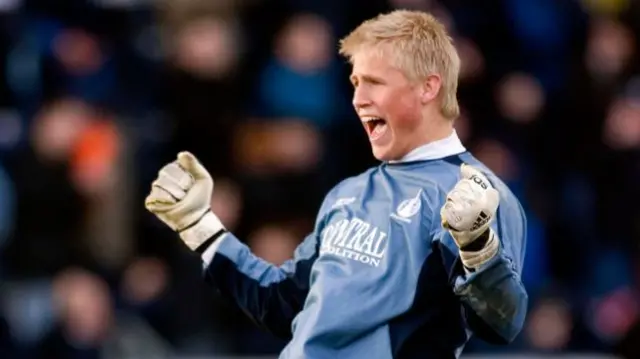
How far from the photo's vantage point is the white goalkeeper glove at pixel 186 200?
19.1 ft

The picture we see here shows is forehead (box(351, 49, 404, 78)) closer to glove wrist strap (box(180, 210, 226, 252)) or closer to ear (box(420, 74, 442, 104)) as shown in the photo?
ear (box(420, 74, 442, 104))

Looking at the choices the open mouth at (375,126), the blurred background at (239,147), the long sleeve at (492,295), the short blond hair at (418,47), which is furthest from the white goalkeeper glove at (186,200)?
the blurred background at (239,147)

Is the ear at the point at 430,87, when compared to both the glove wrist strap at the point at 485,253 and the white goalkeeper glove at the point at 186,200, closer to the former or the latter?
the glove wrist strap at the point at 485,253

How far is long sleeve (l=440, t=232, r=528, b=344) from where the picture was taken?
4832 millimetres

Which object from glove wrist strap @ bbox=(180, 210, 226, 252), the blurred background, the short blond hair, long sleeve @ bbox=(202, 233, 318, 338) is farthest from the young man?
the blurred background

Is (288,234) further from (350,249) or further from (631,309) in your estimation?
(350,249)

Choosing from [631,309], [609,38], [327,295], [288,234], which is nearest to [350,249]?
[327,295]

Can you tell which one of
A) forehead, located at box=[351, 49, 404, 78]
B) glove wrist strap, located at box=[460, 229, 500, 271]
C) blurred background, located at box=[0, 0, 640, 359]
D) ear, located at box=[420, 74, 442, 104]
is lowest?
blurred background, located at box=[0, 0, 640, 359]

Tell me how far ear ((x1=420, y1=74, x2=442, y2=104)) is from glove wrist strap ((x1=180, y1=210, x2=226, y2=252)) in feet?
3.24

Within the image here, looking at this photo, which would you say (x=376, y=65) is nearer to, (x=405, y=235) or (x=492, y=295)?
(x=405, y=235)

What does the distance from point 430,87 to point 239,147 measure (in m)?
5.15

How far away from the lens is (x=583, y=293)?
1062cm

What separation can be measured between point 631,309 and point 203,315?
2.59m

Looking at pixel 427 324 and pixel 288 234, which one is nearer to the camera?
pixel 427 324
